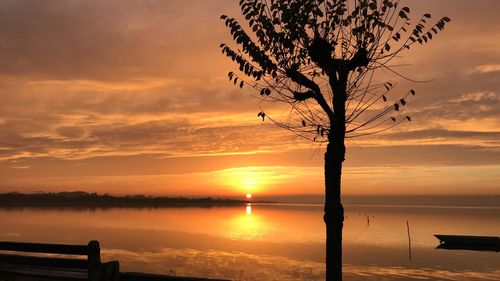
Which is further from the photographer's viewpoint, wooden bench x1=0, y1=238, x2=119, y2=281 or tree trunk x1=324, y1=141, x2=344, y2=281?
wooden bench x1=0, y1=238, x2=119, y2=281

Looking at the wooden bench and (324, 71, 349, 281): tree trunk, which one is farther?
the wooden bench

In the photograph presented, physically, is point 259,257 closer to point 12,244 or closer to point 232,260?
point 232,260

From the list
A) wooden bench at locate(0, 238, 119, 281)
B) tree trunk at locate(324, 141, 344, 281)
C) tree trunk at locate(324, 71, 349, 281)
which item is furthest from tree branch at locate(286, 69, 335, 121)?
wooden bench at locate(0, 238, 119, 281)

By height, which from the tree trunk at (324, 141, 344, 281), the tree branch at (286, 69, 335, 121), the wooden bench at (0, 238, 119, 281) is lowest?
the wooden bench at (0, 238, 119, 281)

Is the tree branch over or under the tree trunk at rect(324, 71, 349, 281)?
over

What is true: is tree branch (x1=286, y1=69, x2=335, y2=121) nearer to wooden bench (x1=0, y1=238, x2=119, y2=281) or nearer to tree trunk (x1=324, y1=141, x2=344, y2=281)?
tree trunk (x1=324, y1=141, x2=344, y2=281)

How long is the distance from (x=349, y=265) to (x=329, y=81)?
4648 cm

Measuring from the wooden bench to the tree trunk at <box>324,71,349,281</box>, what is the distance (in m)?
4.84

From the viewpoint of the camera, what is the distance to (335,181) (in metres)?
10.6

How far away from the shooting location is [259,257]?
58.9 meters

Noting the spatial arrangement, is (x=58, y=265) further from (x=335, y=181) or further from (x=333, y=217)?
(x=335, y=181)

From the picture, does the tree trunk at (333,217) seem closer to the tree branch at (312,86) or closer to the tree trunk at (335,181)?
the tree trunk at (335,181)

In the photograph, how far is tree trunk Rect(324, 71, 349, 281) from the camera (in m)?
10.5

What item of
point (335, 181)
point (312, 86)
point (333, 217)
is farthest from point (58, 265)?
point (312, 86)
